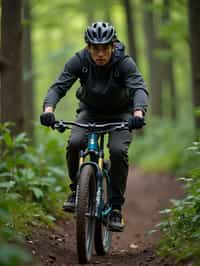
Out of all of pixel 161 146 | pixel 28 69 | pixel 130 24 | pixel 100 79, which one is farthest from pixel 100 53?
pixel 130 24

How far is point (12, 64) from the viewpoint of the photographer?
8.77m

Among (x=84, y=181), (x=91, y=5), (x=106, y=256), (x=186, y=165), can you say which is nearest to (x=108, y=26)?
(x=84, y=181)

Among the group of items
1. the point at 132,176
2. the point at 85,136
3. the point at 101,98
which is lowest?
the point at 132,176

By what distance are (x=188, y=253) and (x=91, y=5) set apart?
17.0 metres

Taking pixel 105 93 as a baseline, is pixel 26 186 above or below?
below

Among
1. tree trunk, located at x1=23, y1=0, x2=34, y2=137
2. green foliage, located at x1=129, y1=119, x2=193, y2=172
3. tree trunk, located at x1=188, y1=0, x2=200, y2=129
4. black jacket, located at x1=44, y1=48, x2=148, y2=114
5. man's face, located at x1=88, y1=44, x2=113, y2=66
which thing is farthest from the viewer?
green foliage, located at x1=129, y1=119, x2=193, y2=172

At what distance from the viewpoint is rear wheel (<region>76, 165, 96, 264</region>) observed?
549 cm

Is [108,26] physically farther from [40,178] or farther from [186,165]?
[186,165]

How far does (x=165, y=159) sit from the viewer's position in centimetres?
1694

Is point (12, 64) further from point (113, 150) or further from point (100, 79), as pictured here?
point (113, 150)

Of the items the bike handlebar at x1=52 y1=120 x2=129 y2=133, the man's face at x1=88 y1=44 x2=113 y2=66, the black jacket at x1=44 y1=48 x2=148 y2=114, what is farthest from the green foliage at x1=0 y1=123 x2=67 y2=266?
the man's face at x1=88 y1=44 x2=113 y2=66

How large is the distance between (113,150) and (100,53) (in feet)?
3.48

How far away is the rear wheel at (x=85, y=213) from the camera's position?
5488 mm

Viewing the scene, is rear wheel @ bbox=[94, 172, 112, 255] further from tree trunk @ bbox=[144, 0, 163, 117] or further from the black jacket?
tree trunk @ bbox=[144, 0, 163, 117]
